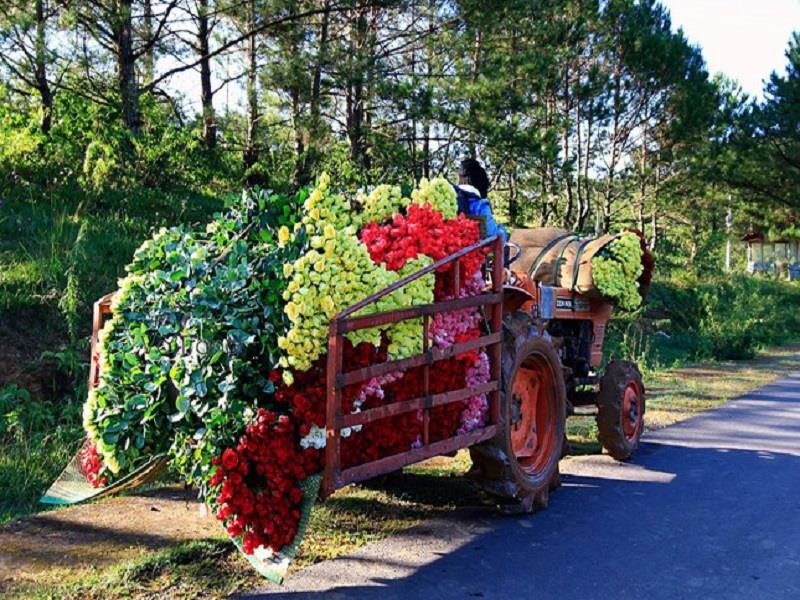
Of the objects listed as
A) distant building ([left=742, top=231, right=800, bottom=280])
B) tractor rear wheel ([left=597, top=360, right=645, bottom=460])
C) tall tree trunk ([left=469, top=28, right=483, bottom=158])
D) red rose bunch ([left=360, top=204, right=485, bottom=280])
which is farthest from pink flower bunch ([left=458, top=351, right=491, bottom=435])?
distant building ([left=742, top=231, right=800, bottom=280])

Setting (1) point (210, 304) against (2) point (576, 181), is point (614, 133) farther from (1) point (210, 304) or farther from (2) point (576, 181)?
(1) point (210, 304)

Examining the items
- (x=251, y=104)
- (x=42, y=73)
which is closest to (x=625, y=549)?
(x=42, y=73)

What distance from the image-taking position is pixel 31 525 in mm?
5203

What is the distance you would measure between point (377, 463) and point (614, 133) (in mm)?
26977

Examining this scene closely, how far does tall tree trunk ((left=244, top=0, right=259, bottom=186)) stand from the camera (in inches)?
522

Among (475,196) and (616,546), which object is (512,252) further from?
(616,546)

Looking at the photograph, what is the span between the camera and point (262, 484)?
4008 mm

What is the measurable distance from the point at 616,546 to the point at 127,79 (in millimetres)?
10232

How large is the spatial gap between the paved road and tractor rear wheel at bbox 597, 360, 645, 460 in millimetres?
181

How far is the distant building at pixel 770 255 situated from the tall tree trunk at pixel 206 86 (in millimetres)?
34214

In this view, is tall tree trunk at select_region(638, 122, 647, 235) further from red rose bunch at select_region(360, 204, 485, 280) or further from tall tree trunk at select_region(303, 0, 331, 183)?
red rose bunch at select_region(360, 204, 485, 280)

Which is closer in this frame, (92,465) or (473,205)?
(92,465)

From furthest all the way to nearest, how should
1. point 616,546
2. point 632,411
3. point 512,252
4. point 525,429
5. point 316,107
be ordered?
point 316,107 < point 512,252 < point 632,411 < point 525,429 < point 616,546

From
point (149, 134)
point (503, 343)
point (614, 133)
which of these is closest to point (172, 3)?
point (149, 134)
